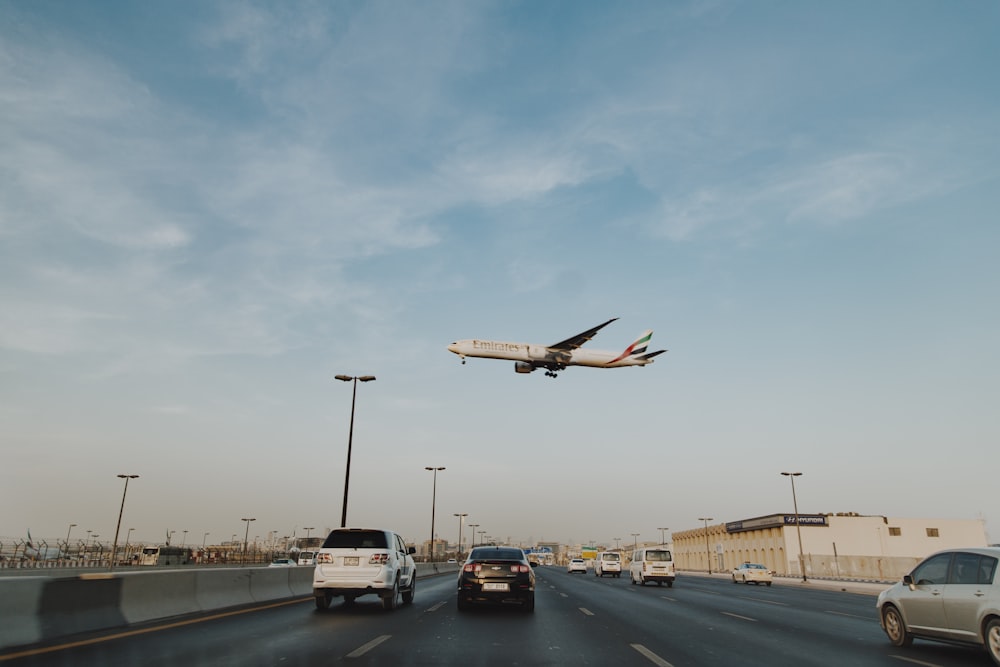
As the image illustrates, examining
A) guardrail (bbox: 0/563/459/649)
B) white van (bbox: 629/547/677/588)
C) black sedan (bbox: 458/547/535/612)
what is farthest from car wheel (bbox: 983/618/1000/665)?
white van (bbox: 629/547/677/588)

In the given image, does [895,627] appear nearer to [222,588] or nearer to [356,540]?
[356,540]

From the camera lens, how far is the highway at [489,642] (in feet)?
26.2

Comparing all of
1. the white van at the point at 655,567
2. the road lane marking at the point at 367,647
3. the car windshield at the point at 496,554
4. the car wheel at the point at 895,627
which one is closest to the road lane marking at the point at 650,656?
the road lane marking at the point at 367,647

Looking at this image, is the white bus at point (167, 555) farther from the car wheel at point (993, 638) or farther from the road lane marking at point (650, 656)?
the car wheel at point (993, 638)

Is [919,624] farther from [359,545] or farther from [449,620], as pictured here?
[359,545]

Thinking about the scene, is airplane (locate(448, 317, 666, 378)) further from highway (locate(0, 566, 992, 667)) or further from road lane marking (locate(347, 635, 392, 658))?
road lane marking (locate(347, 635, 392, 658))

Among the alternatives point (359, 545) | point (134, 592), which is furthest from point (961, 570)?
point (134, 592)

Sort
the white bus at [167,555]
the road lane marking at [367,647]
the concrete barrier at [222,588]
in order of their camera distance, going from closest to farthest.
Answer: the road lane marking at [367,647], the concrete barrier at [222,588], the white bus at [167,555]

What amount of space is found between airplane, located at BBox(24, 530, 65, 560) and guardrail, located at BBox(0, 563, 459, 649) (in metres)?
33.5

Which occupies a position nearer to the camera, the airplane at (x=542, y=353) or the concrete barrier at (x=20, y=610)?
the concrete barrier at (x=20, y=610)

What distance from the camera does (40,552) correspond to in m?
43.2

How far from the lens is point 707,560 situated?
103 metres

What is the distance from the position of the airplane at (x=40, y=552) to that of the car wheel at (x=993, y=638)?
47.6m

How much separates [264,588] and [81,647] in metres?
9.49
